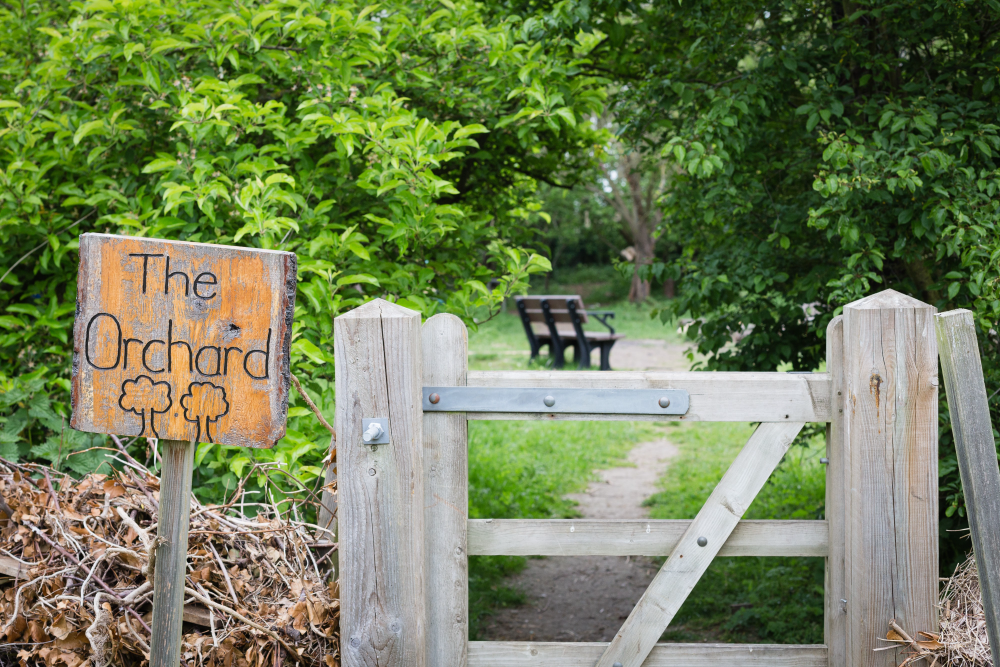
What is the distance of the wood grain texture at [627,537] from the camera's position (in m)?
2.07

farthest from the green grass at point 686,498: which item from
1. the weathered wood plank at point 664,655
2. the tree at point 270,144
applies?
the weathered wood plank at point 664,655

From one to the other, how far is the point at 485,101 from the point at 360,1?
0.80m

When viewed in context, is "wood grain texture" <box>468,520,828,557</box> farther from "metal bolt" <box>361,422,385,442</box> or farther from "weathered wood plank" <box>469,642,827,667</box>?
"metal bolt" <box>361,422,385,442</box>

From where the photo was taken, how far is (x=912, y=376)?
6.38 feet

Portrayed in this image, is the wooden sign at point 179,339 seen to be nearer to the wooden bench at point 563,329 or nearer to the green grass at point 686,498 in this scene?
the green grass at point 686,498

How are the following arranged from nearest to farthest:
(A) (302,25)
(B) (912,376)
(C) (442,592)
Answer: (B) (912,376) → (C) (442,592) → (A) (302,25)

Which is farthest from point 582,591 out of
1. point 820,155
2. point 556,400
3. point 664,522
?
point 556,400

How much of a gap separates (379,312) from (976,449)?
55.4 inches

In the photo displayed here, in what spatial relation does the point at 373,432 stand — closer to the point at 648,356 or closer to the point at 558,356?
the point at 558,356

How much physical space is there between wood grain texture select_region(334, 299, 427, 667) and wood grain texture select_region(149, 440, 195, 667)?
0.39 m

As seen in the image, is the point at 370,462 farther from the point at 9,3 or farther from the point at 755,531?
the point at 9,3

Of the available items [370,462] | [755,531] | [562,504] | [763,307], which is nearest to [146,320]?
[370,462]

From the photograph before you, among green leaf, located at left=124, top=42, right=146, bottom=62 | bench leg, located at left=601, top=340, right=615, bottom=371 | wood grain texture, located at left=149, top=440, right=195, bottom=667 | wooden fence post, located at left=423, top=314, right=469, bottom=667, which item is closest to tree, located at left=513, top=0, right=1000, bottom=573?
wooden fence post, located at left=423, top=314, right=469, bottom=667

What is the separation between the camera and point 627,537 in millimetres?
2080
